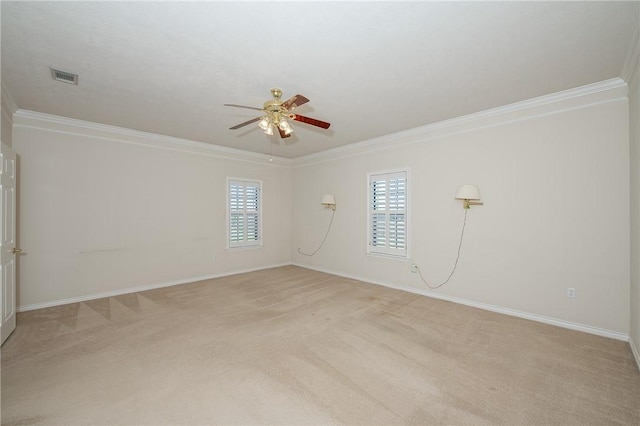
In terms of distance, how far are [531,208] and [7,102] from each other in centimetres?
663

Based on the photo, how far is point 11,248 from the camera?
3.13m

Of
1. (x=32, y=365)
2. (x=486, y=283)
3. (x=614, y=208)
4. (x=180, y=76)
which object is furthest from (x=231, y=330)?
(x=614, y=208)

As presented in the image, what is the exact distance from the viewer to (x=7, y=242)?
9.86ft

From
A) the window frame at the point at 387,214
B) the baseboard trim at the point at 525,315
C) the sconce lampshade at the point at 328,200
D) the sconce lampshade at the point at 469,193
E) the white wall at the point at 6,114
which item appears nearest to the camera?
the baseboard trim at the point at 525,315

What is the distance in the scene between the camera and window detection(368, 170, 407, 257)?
4.88 m

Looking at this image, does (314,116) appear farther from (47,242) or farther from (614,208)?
(47,242)

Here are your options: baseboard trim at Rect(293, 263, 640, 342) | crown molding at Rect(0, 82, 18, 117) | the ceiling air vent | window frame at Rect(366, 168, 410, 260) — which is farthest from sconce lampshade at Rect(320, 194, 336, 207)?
crown molding at Rect(0, 82, 18, 117)

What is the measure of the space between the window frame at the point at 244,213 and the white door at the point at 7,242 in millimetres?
3154

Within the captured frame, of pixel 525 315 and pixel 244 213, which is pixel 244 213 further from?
pixel 525 315

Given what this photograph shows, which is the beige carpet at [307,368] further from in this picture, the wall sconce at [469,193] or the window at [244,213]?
the window at [244,213]

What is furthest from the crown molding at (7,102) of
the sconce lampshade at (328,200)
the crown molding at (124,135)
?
the sconce lampshade at (328,200)

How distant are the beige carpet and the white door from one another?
0.23 m

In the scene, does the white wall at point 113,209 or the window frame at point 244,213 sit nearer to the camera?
the white wall at point 113,209

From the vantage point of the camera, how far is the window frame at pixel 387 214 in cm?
480
